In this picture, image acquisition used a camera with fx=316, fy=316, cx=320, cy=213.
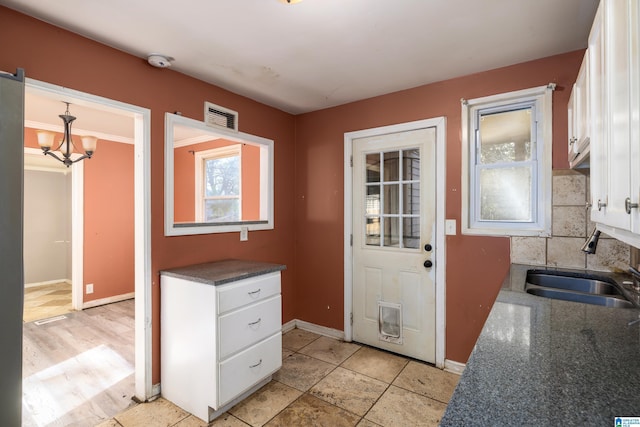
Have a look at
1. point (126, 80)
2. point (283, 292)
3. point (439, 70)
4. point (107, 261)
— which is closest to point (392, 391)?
point (283, 292)

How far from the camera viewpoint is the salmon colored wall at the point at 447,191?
2266mm

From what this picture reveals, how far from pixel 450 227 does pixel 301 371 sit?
5.48 feet

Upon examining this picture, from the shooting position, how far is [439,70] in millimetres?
2387

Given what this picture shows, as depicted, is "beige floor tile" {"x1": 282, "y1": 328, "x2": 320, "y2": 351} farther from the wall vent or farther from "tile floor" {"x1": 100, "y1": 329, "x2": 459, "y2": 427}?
the wall vent

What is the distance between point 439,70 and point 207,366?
103 inches

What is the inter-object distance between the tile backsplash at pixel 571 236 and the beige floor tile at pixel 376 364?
134 cm

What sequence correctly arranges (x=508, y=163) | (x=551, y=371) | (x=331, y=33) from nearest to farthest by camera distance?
(x=551, y=371), (x=331, y=33), (x=508, y=163)

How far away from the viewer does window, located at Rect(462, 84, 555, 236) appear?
→ 2.23 m

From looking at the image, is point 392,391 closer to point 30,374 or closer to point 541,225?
point 541,225

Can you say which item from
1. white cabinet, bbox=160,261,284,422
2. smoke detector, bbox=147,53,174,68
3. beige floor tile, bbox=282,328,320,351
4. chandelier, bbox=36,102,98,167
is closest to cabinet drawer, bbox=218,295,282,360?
white cabinet, bbox=160,261,284,422

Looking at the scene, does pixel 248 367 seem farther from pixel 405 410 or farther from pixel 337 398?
pixel 405 410

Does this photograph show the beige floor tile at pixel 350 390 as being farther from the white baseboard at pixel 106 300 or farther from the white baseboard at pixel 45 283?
the white baseboard at pixel 45 283

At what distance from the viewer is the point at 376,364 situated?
105 inches

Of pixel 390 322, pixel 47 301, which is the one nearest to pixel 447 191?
pixel 390 322
